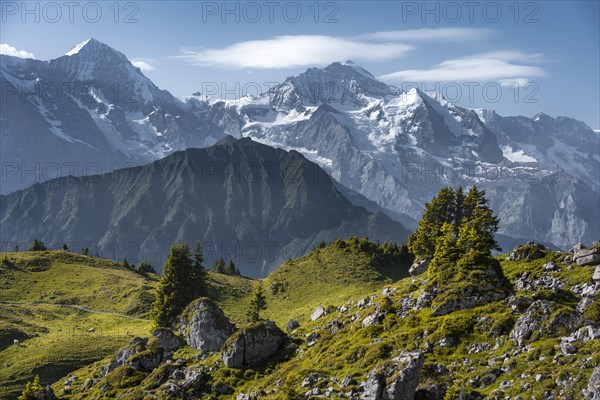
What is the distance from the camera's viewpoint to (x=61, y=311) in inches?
4717

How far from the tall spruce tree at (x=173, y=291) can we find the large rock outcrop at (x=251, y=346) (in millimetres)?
38727

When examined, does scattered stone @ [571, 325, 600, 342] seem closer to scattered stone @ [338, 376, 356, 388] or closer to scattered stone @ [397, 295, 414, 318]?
scattered stone @ [397, 295, 414, 318]

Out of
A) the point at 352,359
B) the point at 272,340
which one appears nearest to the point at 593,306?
the point at 352,359

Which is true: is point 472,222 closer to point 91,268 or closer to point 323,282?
point 323,282

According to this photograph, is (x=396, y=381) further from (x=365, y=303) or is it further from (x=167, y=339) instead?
(x=167, y=339)

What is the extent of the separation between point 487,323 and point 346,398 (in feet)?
49.2

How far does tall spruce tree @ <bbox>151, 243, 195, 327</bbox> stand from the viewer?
99.7 metres

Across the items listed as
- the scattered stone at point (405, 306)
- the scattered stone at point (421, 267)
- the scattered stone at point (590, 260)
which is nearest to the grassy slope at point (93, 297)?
the scattered stone at point (421, 267)

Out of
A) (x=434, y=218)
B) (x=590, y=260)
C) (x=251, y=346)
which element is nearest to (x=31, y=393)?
(x=251, y=346)

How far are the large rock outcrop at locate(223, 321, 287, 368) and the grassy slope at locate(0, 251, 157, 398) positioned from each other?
3710cm

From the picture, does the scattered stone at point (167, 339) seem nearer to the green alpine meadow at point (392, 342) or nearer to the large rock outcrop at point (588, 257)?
the green alpine meadow at point (392, 342)

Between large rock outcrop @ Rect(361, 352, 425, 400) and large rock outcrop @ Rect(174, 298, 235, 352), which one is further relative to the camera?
large rock outcrop @ Rect(174, 298, 235, 352)

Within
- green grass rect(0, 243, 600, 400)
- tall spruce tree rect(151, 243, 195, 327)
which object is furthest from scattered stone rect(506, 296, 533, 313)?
tall spruce tree rect(151, 243, 195, 327)

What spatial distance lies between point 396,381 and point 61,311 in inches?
3690
